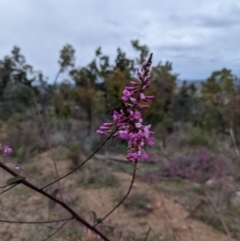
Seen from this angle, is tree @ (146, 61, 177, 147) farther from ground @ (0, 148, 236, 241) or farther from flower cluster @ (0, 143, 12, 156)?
flower cluster @ (0, 143, 12, 156)

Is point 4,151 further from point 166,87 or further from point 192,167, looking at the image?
point 166,87

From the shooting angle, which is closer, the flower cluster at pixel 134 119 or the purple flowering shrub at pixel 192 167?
the flower cluster at pixel 134 119

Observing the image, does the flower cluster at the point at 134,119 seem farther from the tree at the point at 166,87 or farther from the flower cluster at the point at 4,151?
the tree at the point at 166,87

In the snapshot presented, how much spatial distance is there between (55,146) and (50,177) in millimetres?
2486

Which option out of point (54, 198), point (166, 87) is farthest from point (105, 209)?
point (166, 87)

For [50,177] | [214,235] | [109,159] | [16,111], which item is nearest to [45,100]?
[16,111]

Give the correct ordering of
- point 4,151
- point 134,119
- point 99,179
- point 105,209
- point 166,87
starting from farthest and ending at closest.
→ point 166,87, point 99,179, point 105,209, point 4,151, point 134,119

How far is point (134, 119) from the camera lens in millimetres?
796

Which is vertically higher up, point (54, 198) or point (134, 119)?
point (134, 119)

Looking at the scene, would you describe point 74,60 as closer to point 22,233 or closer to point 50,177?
point 50,177

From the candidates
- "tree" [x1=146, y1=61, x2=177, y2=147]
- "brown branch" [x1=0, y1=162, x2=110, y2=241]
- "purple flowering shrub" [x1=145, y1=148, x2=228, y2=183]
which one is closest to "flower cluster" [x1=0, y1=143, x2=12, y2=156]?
"brown branch" [x1=0, y1=162, x2=110, y2=241]

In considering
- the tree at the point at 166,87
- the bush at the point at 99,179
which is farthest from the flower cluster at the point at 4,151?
the tree at the point at 166,87

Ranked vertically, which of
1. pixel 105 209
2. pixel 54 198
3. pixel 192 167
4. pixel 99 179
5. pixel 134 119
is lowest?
pixel 105 209

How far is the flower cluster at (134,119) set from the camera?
0.80 meters
